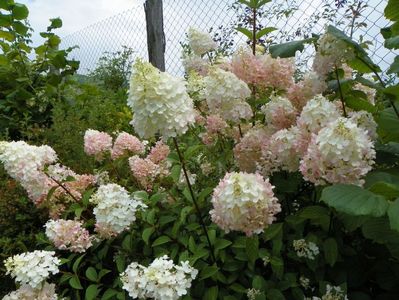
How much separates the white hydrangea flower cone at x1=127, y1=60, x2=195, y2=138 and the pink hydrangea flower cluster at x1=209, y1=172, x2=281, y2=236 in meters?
0.24

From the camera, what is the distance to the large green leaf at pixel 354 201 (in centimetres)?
106

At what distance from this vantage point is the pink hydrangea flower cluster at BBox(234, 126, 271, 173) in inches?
68.2

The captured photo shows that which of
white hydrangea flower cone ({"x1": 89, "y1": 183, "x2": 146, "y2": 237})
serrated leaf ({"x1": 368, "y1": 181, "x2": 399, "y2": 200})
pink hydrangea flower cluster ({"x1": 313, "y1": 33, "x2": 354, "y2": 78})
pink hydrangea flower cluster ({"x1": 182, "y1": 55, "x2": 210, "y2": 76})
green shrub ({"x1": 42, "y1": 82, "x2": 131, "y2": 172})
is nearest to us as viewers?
serrated leaf ({"x1": 368, "y1": 181, "x2": 399, "y2": 200})

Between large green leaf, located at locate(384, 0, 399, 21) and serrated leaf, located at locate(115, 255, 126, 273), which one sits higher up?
large green leaf, located at locate(384, 0, 399, 21)

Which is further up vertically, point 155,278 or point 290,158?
point 290,158

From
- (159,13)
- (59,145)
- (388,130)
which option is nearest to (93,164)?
(59,145)

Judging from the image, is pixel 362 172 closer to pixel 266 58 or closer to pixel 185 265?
pixel 185 265

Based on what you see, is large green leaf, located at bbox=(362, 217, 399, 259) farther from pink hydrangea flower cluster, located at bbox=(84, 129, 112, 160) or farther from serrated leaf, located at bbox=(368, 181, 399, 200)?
pink hydrangea flower cluster, located at bbox=(84, 129, 112, 160)

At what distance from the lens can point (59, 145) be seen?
2758 mm

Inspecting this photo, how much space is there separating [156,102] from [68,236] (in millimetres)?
693

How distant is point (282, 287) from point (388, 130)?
0.60 meters

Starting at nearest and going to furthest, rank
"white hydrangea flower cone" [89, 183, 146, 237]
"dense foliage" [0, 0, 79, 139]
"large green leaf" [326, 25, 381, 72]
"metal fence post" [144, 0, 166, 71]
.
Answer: "large green leaf" [326, 25, 381, 72] < "white hydrangea flower cone" [89, 183, 146, 237] < "dense foliage" [0, 0, 79, 139] < "metal fence post" [144, 0, 166, 71]

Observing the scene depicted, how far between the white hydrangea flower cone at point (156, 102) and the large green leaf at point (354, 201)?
1.70 ft

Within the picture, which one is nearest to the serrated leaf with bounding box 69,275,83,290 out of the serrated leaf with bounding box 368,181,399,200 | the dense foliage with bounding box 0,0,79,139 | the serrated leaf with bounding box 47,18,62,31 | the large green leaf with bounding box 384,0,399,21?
the serrated leaf with bounding box 368,181,399,200
